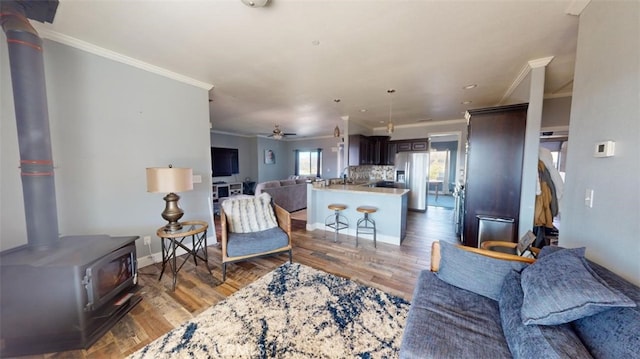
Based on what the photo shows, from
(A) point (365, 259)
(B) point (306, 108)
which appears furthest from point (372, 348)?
(B) point (306, 108)

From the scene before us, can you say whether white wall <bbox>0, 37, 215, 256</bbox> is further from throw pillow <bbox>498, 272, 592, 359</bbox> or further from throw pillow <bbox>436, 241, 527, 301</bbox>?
throw pillow <bbox>498, 272, 592, 359</bbox>

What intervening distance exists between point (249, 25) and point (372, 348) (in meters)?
2.76

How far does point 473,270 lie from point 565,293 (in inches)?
24.1

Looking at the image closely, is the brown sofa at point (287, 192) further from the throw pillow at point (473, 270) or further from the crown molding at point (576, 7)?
the crown molding at point (576, 7)

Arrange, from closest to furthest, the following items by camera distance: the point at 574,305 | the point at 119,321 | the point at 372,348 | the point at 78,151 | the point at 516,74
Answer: the point at 574,305 → the point at 372,348 → the point at 119,321 → the point at 78,151 → the point at 516,74

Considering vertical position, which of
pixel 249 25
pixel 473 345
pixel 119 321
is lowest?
pixel 119 321

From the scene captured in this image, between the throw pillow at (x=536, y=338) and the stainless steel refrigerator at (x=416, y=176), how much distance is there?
16.3 feet

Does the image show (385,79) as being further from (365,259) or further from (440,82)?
(365,259)

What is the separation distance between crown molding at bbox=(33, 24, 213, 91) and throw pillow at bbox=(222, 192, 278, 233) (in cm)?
179

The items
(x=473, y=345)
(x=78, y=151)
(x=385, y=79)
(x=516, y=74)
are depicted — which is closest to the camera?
(x=473, y=345)

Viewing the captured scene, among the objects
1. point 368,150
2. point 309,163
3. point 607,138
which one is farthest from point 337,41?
point 309,163

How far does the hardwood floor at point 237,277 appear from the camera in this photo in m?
1.72

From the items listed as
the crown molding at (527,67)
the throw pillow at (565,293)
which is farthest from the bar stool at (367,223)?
the crown molding at (527,67)

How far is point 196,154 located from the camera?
10.8ft
